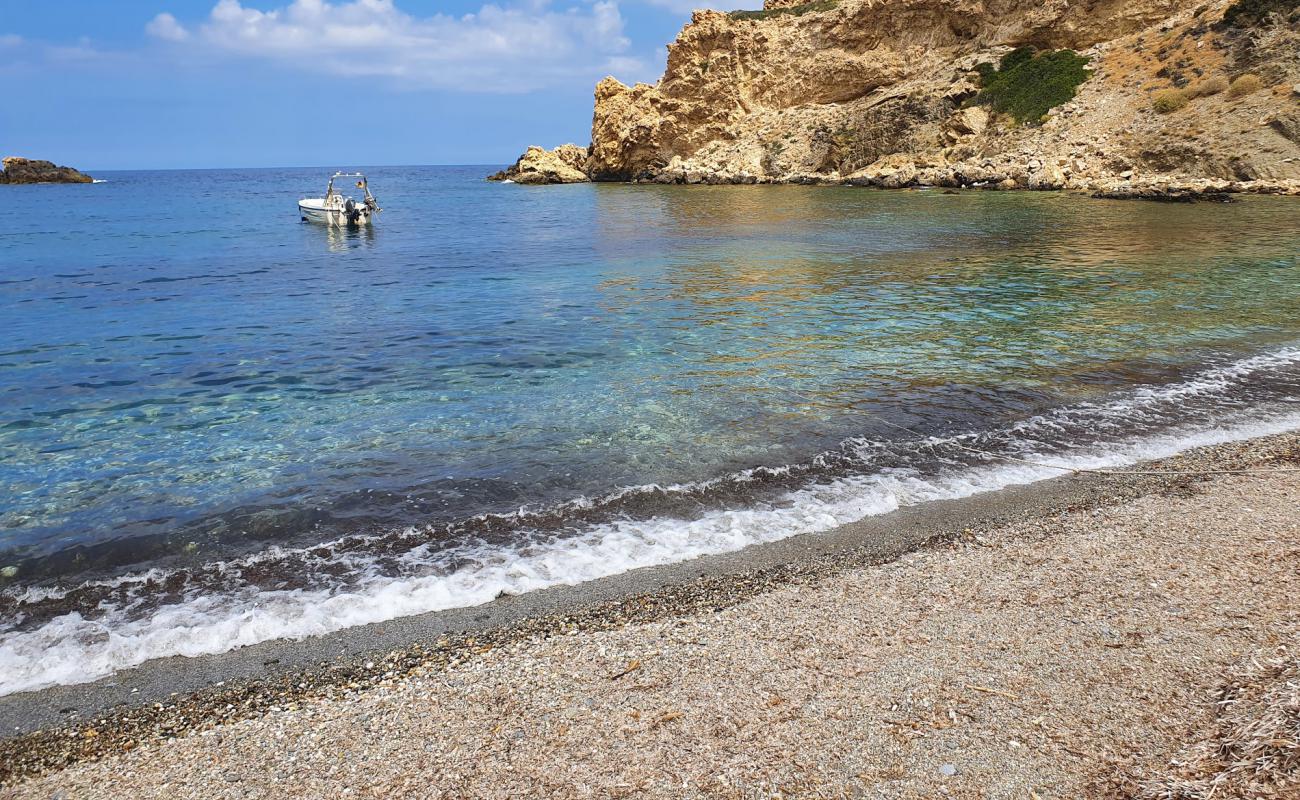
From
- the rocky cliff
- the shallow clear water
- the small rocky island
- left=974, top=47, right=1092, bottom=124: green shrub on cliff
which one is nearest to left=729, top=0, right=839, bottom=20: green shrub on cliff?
the rocky cliff

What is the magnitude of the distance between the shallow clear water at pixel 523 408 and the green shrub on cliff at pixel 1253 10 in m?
32.7

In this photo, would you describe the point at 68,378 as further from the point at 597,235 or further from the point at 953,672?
the point at 597,235

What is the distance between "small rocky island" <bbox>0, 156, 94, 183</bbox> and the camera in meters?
107

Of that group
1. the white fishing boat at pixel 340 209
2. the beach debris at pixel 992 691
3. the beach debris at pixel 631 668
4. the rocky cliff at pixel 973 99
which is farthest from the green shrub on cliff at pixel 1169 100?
the beach debris at pixel 631 668

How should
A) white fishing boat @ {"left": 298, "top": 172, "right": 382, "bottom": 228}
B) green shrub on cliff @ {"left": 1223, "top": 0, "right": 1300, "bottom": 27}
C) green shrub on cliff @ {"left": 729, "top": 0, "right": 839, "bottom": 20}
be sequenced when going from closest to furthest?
white fishing boat @ {"left": 298, "top": 172, "right": 382, "bottom": 228} < green shrub on cliff @ {"left": 1223, "top": 0, "right": 1300, "bottom": 27} < green shrub on cliff @ {"left": 729, "top": 0, "right": 839, "bottom": 20}

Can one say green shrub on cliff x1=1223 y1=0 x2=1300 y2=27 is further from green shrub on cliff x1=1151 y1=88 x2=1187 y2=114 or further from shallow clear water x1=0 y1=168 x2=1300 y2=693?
shallow clear water x1=0 y1=168 x2=1300 y2=693

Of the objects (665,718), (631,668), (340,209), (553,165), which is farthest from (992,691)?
(553,165)

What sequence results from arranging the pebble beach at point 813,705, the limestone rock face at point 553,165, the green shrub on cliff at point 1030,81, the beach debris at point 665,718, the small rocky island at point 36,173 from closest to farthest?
the pebble beach at point 813,705 < the beach debris at point 665,718 < the green shrub on cliff at point 1030,81 < the limestone rock face at point 553,165 < the small rocky island at point 36,173

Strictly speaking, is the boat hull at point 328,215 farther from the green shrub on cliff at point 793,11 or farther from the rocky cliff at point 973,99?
the green shrub on cliff at point 793,11

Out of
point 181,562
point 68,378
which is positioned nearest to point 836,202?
point 68,378

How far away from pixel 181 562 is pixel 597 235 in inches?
1057

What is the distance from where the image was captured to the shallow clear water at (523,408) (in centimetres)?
564

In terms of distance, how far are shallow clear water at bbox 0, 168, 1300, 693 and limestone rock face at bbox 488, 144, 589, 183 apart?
65.2 metres

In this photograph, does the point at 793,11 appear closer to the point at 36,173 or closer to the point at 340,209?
the point at 340,209
